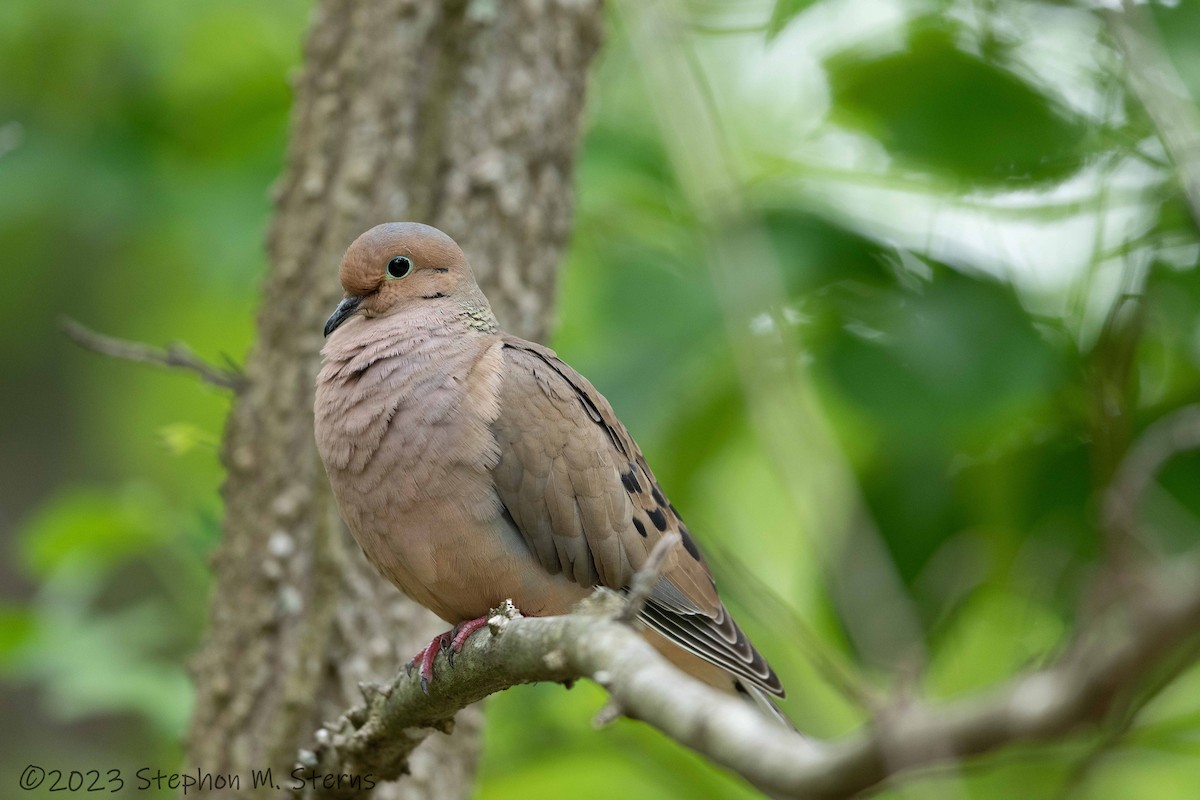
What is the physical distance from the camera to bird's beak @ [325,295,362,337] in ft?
10.3

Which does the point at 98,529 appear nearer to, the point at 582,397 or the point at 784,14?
the point at 582,397

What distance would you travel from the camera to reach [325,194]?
12.1ft

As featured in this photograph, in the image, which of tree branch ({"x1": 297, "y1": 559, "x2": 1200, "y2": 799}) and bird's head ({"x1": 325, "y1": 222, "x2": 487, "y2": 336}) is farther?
bird's head ({"x1": 325, "y1": 222, "x2": 487, "y2": 336})

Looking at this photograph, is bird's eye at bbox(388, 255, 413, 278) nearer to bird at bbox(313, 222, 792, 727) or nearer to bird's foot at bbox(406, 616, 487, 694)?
bird at bbox(313, 222, 792, 727)

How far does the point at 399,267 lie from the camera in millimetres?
3217

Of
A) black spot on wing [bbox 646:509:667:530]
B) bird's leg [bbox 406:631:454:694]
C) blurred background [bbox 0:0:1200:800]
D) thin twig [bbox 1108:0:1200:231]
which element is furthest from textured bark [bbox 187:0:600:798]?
thin twig [bbox 1108:0:1200:231]

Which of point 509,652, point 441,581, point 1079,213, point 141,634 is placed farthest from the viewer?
point 141,634

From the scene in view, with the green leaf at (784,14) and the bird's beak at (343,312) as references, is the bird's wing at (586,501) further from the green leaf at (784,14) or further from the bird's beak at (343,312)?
the green leaf at (784,14)

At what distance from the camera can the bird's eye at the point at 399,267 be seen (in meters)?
3.20

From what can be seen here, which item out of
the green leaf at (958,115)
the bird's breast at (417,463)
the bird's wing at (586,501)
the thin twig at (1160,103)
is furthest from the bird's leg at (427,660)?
the green leaf at (958,115)

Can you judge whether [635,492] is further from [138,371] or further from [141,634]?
[138,371]

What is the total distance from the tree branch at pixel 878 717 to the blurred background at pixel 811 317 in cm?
115

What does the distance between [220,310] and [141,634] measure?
183cm

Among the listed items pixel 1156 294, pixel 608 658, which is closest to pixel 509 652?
pixel 608 658
